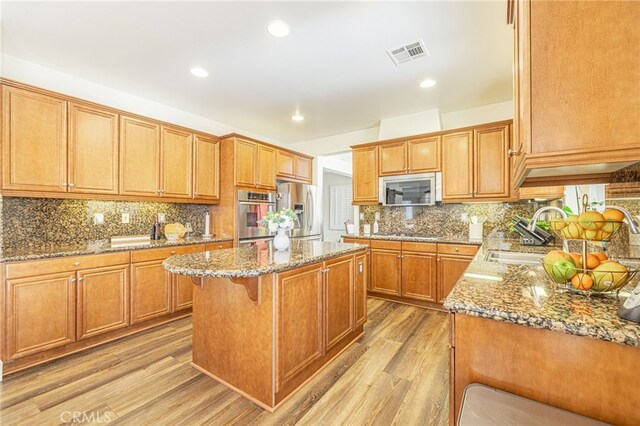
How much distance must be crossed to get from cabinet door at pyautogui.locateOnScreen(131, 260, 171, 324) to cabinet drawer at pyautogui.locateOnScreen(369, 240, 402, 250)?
8.71 feet

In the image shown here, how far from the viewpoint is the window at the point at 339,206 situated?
777 centimetres

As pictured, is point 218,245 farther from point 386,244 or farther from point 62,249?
point 386,244

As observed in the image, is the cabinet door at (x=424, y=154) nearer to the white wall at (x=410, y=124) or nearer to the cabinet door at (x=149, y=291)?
the white wall at (x=410, y=124)

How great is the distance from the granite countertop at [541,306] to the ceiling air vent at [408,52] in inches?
84.2

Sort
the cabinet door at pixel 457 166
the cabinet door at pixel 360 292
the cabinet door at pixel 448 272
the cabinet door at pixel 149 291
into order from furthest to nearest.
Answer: the cabinet door at pixel 457 166 < the cabinet door at pixel 448 272 < the cabinet door at pixel 149 291 < the cabinet door at pixel 360 292

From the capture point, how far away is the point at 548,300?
3.25 feet

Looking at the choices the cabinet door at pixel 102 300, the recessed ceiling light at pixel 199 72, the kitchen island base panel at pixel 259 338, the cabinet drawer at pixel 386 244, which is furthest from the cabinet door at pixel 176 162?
the cabinet drawer at pixel 386 244

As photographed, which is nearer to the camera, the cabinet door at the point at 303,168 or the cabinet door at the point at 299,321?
the cabinet door at the point at 299,321

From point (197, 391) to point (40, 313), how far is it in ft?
5.07

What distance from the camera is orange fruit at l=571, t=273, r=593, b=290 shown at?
1004mm

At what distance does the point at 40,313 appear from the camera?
224 cm

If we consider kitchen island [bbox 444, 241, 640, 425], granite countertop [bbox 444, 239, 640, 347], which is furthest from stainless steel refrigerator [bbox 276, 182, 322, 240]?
kitchen island [bbox 444, 241, 640, 425]

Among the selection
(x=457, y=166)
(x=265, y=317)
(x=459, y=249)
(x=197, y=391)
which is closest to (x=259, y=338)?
(x=265, y=317)

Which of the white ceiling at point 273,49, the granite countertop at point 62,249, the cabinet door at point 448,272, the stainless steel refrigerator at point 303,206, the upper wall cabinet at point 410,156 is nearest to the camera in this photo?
the white ceiling at point 273,49
